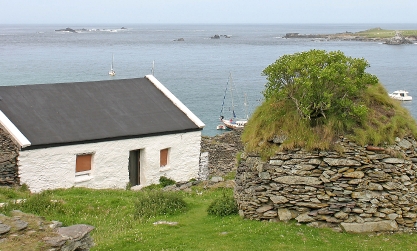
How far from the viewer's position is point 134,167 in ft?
90.5

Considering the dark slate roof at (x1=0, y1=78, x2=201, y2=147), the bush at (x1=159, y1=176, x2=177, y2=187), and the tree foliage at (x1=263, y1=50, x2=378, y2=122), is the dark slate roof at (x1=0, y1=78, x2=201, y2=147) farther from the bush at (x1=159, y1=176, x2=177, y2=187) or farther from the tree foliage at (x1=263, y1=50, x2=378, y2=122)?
the tree foliage at (x1=263, y1=50, x2=378, y2=122)

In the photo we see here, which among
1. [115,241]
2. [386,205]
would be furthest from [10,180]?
[386,205]

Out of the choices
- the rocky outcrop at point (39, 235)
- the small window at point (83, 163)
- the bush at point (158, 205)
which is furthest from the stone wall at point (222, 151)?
the rocky outcrop at point (39, 235)

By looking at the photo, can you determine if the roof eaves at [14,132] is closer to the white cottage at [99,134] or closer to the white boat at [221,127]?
the white cottage at [99,134]

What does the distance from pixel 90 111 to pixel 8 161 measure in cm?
503

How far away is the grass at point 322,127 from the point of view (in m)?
15.8

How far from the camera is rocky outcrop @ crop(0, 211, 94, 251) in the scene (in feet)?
38.8

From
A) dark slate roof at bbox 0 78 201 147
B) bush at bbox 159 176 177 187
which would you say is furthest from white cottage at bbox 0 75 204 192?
bush at bbox 159 176 177 187

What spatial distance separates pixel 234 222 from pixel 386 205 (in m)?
4.18

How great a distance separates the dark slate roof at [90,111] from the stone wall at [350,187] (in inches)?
481

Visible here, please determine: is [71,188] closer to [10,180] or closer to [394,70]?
[10,180]

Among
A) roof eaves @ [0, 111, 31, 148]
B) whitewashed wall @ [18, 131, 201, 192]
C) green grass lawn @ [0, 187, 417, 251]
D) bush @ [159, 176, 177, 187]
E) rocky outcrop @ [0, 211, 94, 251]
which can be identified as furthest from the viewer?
bush @ [159, 176, 177, 187]

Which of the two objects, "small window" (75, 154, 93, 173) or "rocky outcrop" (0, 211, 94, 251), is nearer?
"rocky outcrop" (0, 211, 94, 251)

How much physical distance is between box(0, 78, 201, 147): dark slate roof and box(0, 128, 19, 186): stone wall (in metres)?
0.78
